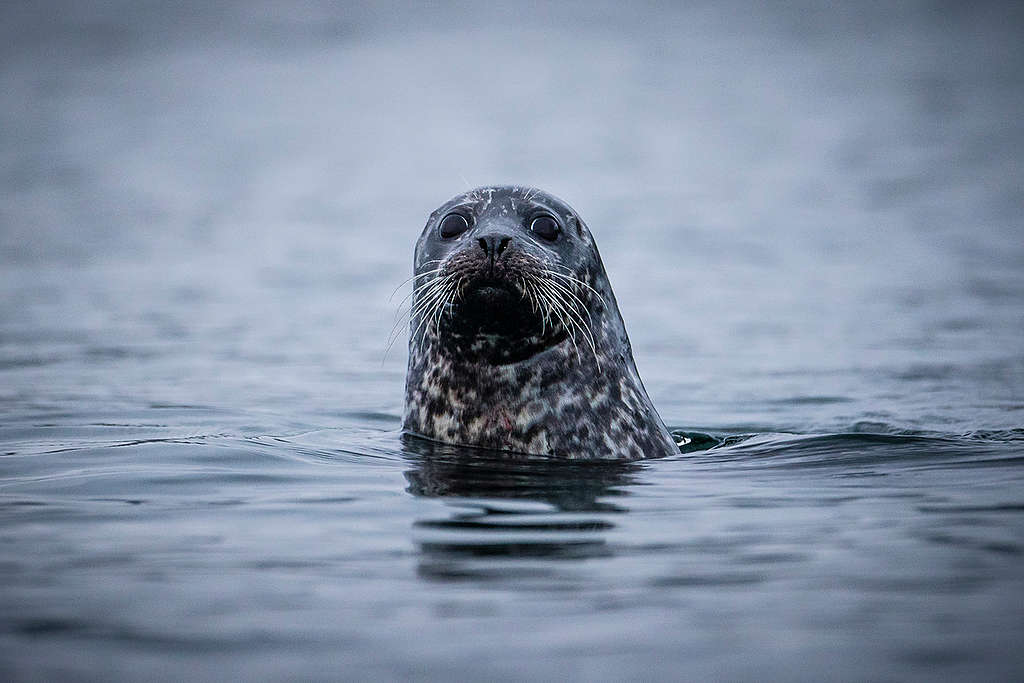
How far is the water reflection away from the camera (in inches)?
192

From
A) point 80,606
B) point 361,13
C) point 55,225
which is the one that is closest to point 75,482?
point 80,606

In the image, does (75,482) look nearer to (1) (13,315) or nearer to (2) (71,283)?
(1) (13,315)

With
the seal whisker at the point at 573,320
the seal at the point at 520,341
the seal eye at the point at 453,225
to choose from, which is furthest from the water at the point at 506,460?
the seal eye at the point at 453,225

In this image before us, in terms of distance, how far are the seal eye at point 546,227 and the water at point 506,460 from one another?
1.14 metres

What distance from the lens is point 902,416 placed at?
9836mm

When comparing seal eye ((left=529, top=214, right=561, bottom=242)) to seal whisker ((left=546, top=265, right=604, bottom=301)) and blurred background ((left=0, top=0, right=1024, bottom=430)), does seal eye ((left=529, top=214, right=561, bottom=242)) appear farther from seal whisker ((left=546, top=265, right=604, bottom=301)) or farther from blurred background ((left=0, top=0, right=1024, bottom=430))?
blurred background ((left=0, top=0, right=1024, bottom=430))

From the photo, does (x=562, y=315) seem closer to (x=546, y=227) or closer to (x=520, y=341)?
(x=520, y=341)

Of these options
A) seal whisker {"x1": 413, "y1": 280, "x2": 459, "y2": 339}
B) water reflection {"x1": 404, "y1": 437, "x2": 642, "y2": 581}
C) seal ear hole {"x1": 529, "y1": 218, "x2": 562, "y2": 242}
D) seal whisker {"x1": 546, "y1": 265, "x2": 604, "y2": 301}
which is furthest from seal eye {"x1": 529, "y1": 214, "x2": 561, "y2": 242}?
water reflection {"x1": 404, "y1": 437, "x2": 642, "y2": 581}

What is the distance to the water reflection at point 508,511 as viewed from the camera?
16.0 ft

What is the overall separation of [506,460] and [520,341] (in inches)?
24.0

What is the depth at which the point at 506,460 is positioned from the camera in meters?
6.98

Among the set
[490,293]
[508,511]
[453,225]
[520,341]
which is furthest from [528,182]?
[508,511]

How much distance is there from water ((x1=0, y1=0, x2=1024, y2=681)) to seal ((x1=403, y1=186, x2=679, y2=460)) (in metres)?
0.30

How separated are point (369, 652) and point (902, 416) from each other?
6.48 meters
